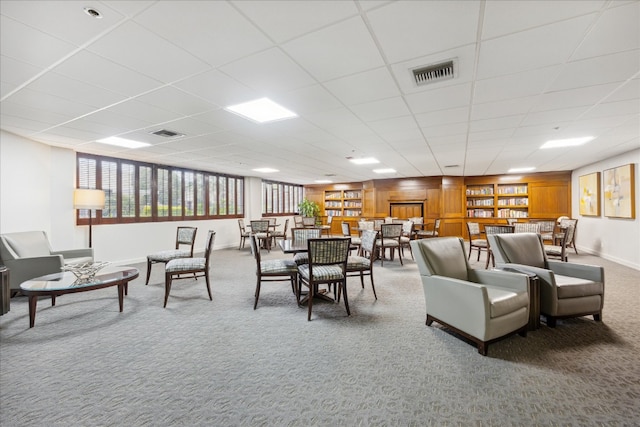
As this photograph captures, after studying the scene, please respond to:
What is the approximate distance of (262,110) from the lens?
3602mm

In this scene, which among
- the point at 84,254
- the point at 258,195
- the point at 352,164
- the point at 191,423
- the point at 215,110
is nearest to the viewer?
the point at 191,423

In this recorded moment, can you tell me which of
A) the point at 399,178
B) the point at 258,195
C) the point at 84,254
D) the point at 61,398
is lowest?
the point at 61,398

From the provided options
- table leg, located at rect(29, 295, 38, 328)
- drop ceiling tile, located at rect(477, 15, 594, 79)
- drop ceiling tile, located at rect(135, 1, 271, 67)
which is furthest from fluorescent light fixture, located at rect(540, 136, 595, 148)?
table leg, located at rect(29, 295, 38, 328)

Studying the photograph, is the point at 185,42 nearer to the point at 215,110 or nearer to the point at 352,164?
the point at 215,110

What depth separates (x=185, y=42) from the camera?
2.13m

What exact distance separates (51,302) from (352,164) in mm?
6581

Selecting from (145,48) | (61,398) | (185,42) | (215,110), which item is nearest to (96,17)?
(145,48)

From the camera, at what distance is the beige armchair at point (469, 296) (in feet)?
8.05

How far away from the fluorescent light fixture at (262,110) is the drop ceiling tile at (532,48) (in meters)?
2.19

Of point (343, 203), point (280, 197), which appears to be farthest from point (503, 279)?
point (280, 197)

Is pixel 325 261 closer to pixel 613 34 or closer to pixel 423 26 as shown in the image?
pixel 423 26

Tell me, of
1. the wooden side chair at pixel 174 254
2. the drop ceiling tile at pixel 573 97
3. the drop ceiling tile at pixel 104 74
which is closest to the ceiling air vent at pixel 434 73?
the drop ceiling tile at pixel 573 97

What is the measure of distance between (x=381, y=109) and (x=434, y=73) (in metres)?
0.97

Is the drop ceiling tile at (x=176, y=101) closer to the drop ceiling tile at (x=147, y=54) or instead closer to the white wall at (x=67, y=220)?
the drop ceiling tile at (x=147, y=54)
